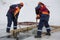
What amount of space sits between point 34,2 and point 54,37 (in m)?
8.46

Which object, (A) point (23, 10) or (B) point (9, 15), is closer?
(B) point (9, 15)

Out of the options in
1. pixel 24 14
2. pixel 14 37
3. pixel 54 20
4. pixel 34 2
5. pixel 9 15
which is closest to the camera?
pixel 14 37

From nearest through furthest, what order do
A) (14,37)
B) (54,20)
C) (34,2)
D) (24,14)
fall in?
(14,37)
(54,20)
(24,14)
(34,2)

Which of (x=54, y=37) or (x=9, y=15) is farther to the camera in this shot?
(x=9, y=15)

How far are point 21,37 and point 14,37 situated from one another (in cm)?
35

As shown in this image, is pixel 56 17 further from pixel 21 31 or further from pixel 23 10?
Result: pixel 21 31

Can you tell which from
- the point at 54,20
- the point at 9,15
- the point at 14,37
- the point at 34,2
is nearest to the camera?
the point at 14,37

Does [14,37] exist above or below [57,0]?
below

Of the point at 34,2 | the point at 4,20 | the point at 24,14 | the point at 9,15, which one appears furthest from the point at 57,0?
the point at 9,15

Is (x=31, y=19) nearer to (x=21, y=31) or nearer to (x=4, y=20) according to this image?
(x=4, y=20)

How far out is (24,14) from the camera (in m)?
18.4

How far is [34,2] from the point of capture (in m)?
19.6

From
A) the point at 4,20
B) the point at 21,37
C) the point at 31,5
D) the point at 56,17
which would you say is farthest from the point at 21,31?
the point at 31,5

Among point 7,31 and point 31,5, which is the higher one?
point 31,5
